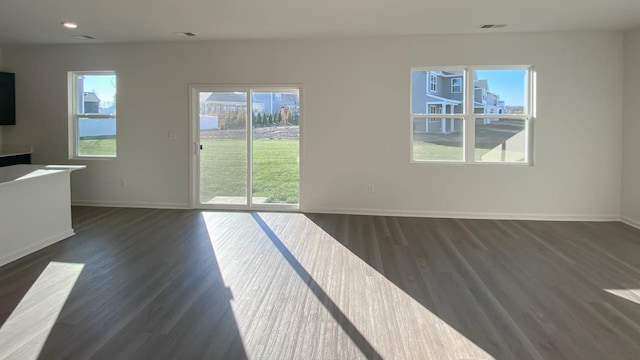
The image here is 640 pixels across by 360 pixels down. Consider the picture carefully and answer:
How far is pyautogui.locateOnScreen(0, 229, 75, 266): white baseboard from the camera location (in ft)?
12.5

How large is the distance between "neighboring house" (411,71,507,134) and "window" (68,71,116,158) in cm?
471

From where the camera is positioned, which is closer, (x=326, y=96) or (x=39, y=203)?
(x=39, y=203)

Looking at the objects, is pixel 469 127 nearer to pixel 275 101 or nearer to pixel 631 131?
pixel 631 131

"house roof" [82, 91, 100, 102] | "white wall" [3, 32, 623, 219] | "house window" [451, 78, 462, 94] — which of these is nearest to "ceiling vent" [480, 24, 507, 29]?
"white wall" [3, 32, 623, 219]

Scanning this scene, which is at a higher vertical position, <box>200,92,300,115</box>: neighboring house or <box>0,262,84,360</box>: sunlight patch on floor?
<box>200,92,300,115</box>: neighboring house

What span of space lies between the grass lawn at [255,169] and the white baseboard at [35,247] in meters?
2.10

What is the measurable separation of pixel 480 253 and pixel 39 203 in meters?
4.55

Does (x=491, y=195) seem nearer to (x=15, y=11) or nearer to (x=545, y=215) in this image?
(x=545, y=215)

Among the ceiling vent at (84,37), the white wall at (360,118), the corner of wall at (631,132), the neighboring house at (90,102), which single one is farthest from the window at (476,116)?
the neighboring house at (90,102)

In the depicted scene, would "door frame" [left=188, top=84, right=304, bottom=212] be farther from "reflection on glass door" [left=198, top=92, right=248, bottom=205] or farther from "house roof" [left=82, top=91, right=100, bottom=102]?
"house roof" [left=82, top=91, right=100, bottom=102]

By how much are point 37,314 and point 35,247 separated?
1740 mm

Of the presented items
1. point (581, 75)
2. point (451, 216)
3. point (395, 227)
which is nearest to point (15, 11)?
point (395, 227)

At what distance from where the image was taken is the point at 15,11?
4.70 metres

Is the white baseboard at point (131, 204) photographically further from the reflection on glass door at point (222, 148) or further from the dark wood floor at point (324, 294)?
the dark wood floor at point (324, 294)
